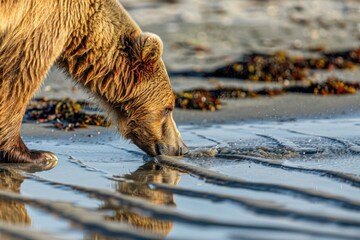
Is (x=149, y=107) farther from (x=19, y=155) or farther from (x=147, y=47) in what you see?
(x=19, y=155)

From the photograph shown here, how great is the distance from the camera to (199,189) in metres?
6.94

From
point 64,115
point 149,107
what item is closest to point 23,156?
point 149,107

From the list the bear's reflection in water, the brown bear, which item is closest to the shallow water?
the bear's reflection in water

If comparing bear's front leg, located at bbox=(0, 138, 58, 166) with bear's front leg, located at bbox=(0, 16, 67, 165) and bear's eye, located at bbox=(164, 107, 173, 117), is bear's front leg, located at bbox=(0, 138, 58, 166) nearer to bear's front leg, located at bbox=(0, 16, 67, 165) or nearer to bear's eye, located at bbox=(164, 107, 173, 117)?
bear's front leg, located at bbox=(0, 16, 67, 165)

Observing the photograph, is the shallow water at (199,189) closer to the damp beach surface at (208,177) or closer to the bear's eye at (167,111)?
the damp beach surface at (208,177)

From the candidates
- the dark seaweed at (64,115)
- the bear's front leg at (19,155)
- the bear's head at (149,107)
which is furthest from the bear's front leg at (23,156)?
the dark seaweed at (64,115)

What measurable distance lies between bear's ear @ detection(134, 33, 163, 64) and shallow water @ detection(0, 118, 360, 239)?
3.33 ft

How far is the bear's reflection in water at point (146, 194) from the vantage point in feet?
19.1

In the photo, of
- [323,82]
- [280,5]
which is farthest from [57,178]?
[280,5]

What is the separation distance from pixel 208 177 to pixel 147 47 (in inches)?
65.4

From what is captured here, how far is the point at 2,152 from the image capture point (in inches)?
319

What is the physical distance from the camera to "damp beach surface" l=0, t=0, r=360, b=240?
576 cm

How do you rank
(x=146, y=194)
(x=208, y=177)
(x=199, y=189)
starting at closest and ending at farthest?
1. (x=146, y=194)
2. (x=199, y=189)
3. (x=208, y=177)

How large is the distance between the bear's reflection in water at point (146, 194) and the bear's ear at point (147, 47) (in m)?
1.06
